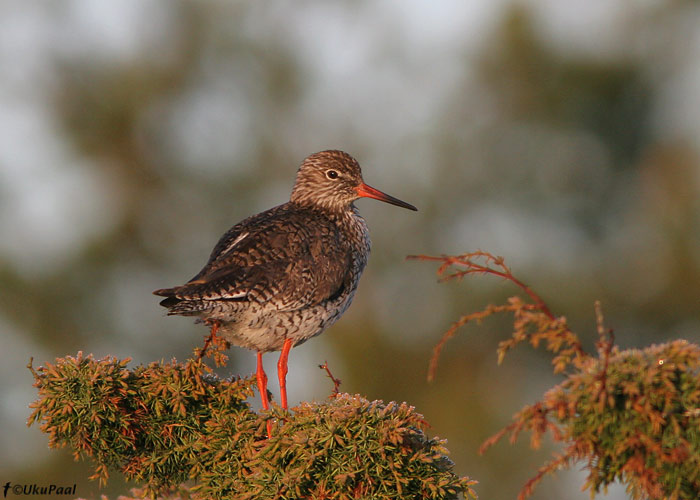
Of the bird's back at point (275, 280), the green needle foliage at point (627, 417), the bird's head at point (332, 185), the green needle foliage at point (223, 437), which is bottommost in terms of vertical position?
the green needle foliage at point (627, 417)

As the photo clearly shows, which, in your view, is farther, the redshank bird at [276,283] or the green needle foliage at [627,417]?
the redshank bird at [276,283]

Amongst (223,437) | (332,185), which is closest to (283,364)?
(332,185)

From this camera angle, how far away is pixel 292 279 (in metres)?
6.52

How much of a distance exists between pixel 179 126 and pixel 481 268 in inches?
960

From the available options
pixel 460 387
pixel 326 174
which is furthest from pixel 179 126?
pixel 326 174

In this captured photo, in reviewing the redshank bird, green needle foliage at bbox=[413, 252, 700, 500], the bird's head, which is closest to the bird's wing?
the redshank bird

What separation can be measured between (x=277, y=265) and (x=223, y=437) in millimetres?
2345

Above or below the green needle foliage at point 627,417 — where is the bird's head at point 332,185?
above

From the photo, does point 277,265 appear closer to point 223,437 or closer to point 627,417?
point 223,437

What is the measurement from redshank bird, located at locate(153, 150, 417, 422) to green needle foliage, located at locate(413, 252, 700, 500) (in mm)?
3218

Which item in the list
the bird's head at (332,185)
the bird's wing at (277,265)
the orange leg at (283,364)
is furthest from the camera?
the bird's head at (332,185)

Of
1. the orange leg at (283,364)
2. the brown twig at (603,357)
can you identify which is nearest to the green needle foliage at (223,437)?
the brown twig at (603,357)

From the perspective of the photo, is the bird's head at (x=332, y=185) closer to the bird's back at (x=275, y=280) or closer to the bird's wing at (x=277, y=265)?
the bird's back at (x=275, y=280)

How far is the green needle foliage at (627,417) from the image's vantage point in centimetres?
285
